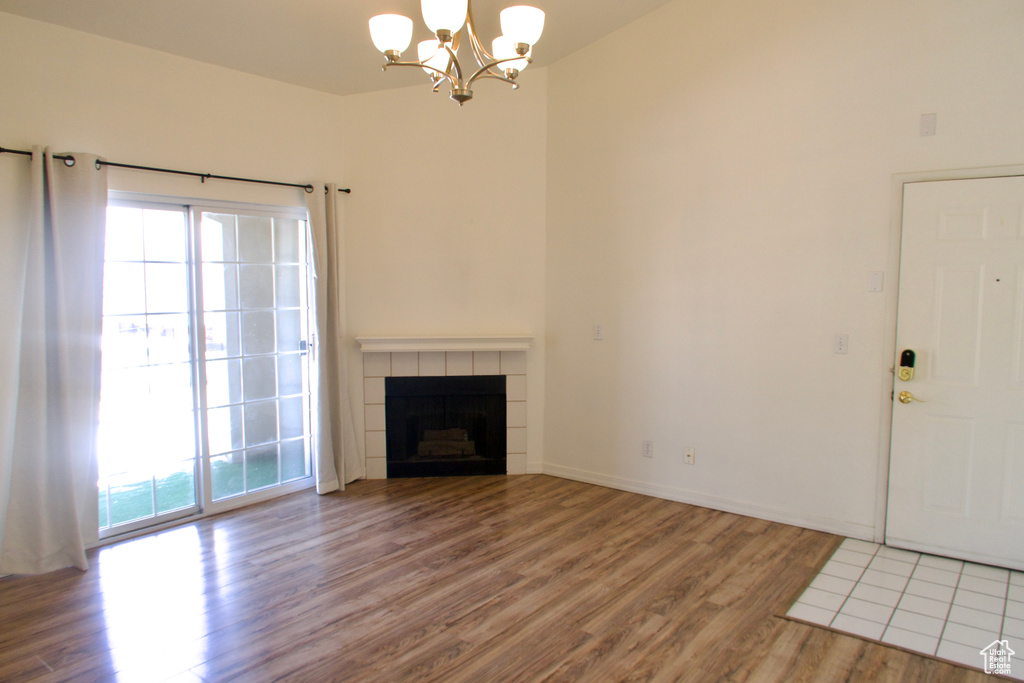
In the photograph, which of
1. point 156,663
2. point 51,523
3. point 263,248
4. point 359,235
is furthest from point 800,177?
point 51,523

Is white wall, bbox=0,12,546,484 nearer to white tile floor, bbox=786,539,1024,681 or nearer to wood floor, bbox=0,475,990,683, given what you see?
wood floor, bbox=0,475,990,683

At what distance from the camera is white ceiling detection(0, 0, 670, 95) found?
3090 mm

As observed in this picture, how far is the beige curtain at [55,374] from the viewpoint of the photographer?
3.06 metres

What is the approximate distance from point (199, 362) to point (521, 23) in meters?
2.88

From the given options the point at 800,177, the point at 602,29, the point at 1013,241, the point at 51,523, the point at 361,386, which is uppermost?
the point at 602,29

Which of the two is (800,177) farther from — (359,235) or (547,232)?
(359,235)

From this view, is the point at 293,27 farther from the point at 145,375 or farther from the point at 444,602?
the point at 444,602

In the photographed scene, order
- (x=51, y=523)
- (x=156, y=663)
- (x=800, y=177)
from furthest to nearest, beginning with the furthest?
1. (x=800, y=177)
2. (x=51, y=523)
3. (x=156, y=663)

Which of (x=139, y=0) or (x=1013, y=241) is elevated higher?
(x=139, y=0)

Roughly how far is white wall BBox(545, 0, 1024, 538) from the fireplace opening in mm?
510

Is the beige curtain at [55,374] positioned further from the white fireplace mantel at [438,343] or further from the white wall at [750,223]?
the white wall at [750,223]

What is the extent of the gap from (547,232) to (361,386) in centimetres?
184

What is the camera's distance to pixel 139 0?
2.98m

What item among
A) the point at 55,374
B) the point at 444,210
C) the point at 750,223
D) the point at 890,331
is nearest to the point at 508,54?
the point at 750,223
